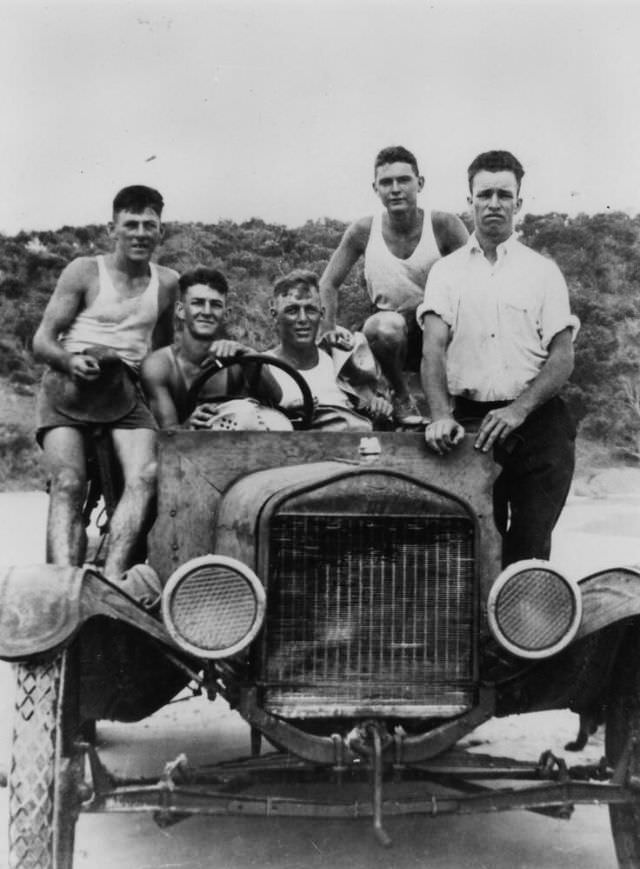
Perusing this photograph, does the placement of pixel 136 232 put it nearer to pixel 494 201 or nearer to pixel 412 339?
pixel 412 339

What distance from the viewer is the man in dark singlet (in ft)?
16.3

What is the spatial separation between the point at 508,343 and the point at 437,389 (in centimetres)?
51

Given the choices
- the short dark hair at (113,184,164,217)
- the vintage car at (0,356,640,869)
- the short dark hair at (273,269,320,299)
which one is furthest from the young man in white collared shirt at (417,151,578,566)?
the short dark hair at (113,184,164,217)

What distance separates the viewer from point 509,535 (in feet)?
15.7

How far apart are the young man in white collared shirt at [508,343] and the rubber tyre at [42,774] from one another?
82.0 inches

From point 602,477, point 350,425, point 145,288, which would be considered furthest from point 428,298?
Result: point 602,477

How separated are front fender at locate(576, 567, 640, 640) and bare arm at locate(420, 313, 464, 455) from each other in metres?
0.83

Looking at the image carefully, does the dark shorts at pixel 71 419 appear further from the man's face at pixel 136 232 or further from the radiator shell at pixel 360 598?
the radiator shell at pixel 360 598

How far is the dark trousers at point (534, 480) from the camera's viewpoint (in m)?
4.70

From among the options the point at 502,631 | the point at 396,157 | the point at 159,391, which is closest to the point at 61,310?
the point at 159,391

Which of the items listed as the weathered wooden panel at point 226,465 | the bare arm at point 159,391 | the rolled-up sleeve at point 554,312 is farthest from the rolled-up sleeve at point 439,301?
the bare arm at point 159,391

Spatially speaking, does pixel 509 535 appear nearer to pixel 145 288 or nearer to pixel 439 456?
pixel 439 456

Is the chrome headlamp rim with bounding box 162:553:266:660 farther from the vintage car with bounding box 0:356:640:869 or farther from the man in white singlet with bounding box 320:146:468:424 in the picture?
the man in white singlet with bounding box 320:146:468:424

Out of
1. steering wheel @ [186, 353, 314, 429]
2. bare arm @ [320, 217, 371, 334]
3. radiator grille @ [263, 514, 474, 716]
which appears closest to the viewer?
radiator grille @ [263, 514, 474, 716]
